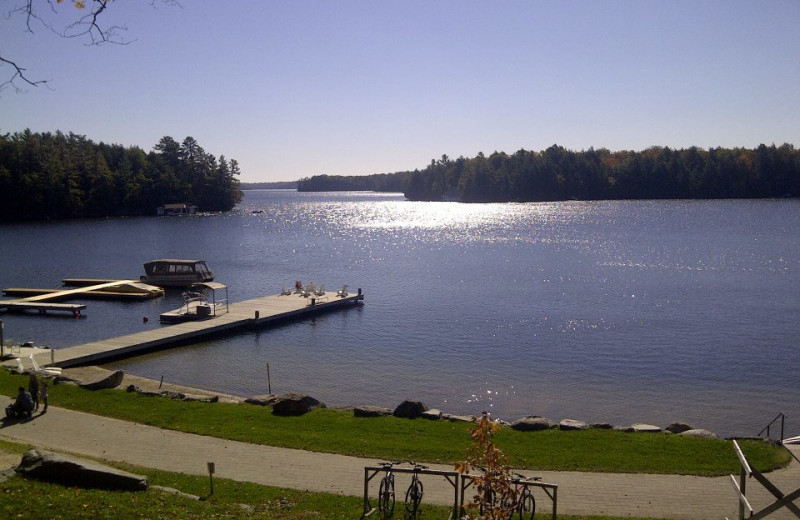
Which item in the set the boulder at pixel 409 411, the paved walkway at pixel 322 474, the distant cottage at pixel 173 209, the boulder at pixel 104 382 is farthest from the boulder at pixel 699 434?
the distant cottage at pixel 173 209

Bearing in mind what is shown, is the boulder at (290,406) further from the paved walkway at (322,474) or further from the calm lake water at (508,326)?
the calm lake water at (508,326)

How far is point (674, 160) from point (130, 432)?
194m

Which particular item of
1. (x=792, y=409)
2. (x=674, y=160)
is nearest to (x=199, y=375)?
(x=792, y=409)

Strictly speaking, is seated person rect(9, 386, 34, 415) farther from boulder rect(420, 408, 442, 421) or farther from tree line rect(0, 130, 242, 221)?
tree line rect(0, 130, 242, 221)

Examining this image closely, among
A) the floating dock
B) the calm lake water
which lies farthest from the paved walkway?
the floating dock

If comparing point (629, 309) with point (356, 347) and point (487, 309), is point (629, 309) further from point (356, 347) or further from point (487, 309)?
point (356, 347)

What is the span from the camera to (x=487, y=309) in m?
45.1

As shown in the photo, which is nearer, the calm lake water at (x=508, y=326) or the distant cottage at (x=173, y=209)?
the calm lake water at (x=508, y=326)

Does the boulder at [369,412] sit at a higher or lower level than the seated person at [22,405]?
lower

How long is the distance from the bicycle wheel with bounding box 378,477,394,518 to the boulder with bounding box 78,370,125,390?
527 inches

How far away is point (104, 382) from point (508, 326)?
23912mm

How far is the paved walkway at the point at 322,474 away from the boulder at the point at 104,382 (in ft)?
12.7

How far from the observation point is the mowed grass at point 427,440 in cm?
1546

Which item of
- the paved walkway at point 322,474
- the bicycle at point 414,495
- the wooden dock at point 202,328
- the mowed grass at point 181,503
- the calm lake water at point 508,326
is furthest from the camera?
the wooden dock at point 202,328
